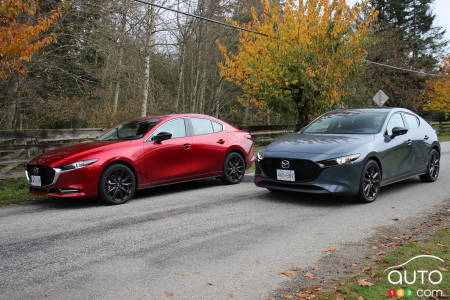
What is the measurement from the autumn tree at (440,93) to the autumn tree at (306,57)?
22.4 m

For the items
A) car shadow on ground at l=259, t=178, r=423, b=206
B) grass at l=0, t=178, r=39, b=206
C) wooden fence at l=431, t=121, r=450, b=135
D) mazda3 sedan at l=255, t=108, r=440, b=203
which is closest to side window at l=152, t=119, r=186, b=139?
mazda3 sedan at l=255, t=108, r=440, b=203

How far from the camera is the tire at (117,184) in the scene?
7.29 meters

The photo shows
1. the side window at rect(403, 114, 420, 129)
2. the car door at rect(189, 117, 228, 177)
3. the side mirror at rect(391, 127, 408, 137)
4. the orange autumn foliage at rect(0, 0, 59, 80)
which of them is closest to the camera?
the side mirror at rect(391, 127, 408, 137)

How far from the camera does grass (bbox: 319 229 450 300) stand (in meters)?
3.56

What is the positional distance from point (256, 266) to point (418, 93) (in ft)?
118

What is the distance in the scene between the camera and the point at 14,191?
29.6 ft

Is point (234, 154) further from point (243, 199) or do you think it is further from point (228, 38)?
point (228, 38)

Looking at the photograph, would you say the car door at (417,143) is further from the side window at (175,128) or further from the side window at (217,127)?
the side window at (175,128)

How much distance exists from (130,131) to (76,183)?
1.77 metres

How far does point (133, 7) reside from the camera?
613 inches

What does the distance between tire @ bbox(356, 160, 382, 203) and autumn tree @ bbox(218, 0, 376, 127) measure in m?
7.70

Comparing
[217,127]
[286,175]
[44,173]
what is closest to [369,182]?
[286,175]

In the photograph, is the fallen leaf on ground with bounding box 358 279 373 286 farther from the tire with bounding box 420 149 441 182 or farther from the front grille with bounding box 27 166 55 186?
the tire with bounding box 420 149 441 182

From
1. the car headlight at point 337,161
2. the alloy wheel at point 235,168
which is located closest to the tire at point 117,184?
the alloy wheel at point 235,168
